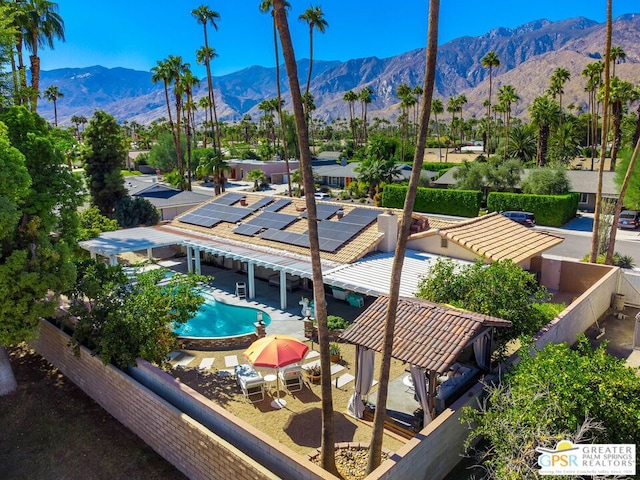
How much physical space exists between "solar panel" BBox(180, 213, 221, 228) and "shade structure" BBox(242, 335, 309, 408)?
16.3 meters

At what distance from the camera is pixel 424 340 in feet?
38.7

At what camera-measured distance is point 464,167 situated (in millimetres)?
53188

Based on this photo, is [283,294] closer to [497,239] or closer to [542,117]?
[497,239]

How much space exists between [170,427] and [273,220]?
17411 millimetres

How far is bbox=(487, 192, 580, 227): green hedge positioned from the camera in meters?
42.8

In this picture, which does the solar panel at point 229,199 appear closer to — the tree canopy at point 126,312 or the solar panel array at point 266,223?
the solar panel array at point 266,223

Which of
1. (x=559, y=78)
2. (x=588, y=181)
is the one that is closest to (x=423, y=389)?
(x=588, y=181)

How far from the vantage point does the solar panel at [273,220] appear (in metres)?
27.7

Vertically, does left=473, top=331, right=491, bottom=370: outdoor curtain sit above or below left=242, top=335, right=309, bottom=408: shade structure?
above

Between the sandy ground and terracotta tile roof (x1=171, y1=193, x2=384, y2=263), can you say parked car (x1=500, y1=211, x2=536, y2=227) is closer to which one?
terracotta tile roof (x1=171, y1=193, x2=384, y2=263)

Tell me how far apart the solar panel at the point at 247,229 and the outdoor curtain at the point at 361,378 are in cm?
1554

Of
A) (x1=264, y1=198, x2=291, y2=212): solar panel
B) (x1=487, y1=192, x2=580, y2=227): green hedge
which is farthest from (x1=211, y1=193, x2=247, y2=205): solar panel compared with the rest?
(x1=487, y1=192, x2=580, y2=227): green hedge

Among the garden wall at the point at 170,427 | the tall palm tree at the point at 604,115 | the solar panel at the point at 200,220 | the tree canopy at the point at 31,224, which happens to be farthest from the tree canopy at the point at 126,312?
the tall palm tree at the point at 604,115

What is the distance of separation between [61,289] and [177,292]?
368cm
